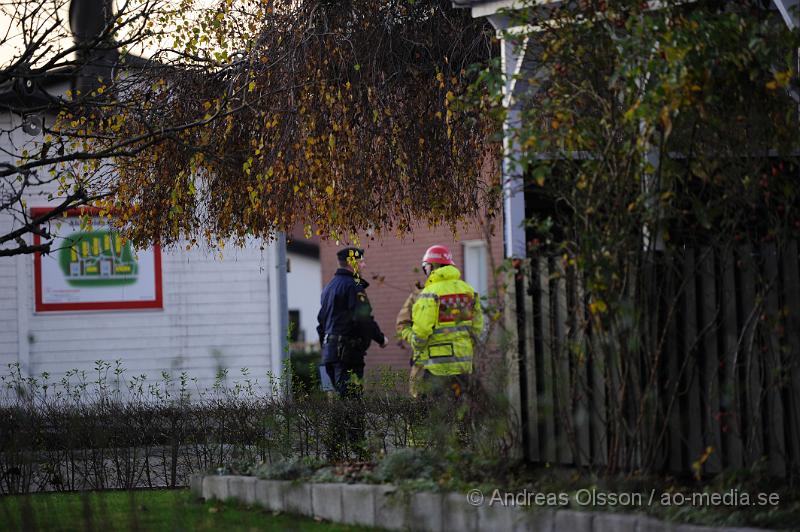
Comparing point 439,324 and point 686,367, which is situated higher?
point 439,324

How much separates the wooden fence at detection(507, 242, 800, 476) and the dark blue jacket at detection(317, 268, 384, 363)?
190 inches

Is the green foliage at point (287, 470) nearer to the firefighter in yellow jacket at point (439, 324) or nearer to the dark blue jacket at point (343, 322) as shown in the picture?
the firefighter in yellow jacket at point (439, 324)

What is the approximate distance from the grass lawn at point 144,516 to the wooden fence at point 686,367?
1411 mm

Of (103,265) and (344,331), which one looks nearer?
(344,331)

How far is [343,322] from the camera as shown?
1142 centimetres

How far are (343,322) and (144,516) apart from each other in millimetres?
4488

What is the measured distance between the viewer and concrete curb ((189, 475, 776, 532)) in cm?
553

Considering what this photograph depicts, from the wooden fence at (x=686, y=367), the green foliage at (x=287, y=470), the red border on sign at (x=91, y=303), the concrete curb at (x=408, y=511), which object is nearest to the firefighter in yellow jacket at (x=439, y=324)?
the green foliage at (x=287, y=470)

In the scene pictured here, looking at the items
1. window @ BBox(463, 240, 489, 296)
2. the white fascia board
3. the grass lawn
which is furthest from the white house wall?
the white fascia board

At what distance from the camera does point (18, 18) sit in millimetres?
8695

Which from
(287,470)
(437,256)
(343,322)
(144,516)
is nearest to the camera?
(144,516)

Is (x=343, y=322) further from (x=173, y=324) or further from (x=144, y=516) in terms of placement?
(x=173, y=324)

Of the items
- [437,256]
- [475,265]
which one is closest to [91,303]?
[437,256]

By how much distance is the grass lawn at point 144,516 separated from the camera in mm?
6016
